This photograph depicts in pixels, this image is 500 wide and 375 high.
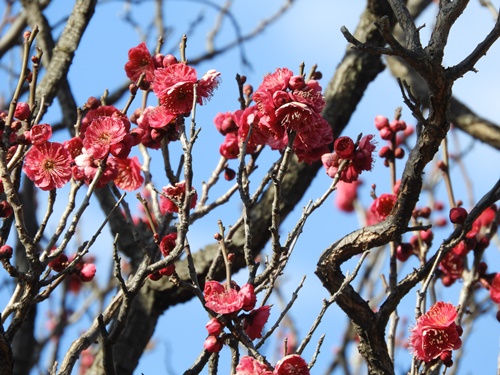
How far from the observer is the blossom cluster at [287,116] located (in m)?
2.24

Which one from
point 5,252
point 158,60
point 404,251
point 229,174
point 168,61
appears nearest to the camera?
point 5,252

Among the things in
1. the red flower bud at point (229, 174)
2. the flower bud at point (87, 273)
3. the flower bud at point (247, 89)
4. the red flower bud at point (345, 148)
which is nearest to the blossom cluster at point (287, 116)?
the red flower bud at point (345, 148)

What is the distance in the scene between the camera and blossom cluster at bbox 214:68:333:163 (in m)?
2.24

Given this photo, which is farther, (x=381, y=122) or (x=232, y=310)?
(x=381, y=122)

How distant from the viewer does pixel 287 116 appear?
224 centimetres

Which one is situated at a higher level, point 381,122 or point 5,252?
point 381,122

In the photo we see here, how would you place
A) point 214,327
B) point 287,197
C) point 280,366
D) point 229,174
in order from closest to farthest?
point 280,366 → point 214,327 → point 229,174 → point 287,197

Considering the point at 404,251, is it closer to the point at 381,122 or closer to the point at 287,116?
the point at 381,122

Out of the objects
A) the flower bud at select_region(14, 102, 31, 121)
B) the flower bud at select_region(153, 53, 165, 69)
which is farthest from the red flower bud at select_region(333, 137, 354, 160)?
the flower bud at select_region(14, 102, 31, 121)

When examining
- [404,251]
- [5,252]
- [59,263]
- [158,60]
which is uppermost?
[158,60]

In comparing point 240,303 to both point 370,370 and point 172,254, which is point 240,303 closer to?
point 172,254

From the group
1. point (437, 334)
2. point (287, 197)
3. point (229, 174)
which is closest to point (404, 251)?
point (437, 334)

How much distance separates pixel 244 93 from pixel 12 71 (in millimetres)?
3169

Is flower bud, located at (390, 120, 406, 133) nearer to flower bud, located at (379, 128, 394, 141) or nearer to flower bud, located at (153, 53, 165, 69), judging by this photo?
flower bud, located at (379, 128, 394, 141)
